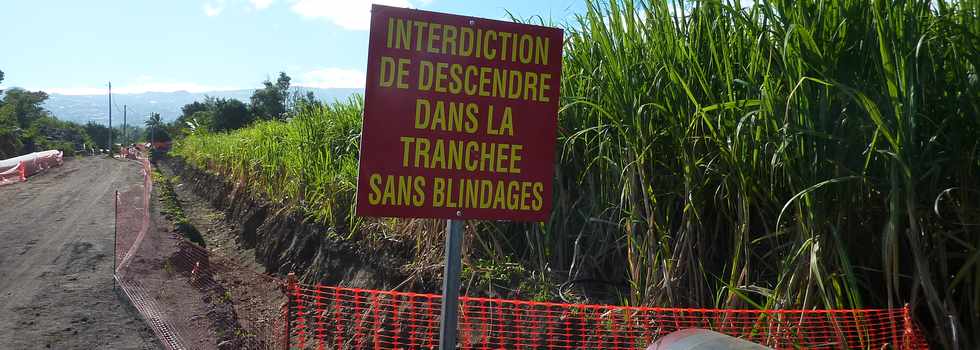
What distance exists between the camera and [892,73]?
10.6ft

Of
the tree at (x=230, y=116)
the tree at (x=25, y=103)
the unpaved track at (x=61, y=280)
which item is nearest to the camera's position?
the unpaved track at (x=61, y=280)

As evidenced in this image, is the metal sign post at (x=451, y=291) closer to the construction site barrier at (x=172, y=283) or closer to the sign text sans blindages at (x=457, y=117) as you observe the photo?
the sign text sans blindages at (x=457, y=117)

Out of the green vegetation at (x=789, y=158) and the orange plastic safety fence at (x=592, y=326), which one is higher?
the green vegetation at (x=789, y=158)

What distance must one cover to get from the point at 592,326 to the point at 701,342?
1.76 metres

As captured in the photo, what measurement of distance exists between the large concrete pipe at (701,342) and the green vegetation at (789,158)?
0.83 meters

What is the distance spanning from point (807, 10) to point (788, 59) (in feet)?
0.85

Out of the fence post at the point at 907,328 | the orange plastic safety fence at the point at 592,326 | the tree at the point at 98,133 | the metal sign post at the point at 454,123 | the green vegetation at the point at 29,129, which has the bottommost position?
the tree at the point at 98,133

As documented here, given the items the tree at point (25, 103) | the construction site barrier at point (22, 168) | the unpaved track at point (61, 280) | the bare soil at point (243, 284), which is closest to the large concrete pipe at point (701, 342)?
the bare soil at point (243, 284)

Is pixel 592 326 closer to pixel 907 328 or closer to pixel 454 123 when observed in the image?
pixel 907 328

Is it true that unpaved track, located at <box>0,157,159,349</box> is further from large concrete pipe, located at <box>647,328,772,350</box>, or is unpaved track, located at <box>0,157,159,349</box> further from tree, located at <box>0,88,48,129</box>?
tree, located at <box>0,88,48,129</box>

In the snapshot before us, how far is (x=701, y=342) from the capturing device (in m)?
2.73

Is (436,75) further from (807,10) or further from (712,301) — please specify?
(712,301)

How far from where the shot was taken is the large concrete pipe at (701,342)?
2.64 meters

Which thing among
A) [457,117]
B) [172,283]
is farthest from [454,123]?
[172,283]
